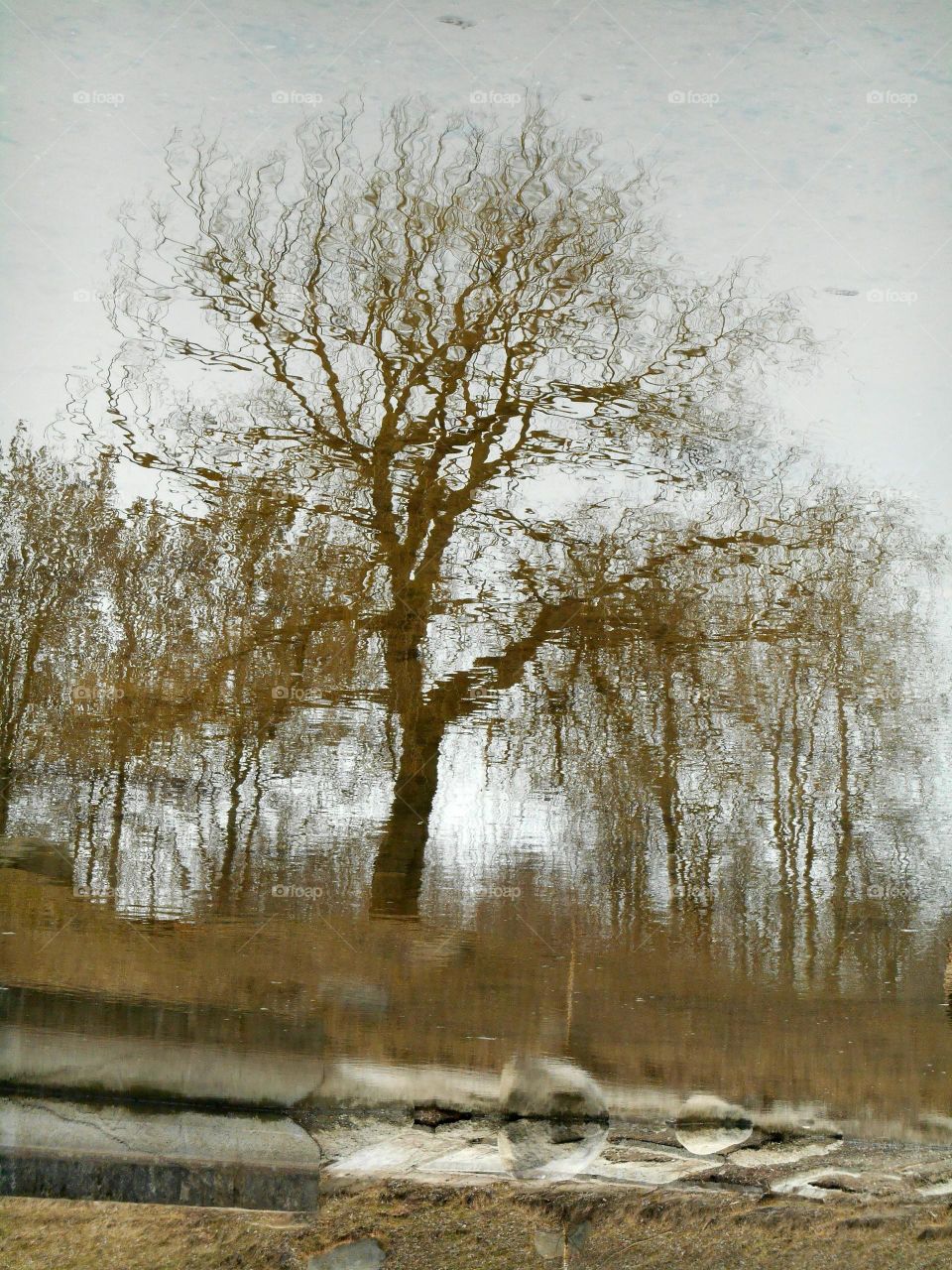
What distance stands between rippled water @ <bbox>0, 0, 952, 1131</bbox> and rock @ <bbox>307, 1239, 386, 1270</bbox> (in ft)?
1.41

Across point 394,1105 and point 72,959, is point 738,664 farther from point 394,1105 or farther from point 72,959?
point 72,959

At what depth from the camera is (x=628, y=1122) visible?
10.3 ft

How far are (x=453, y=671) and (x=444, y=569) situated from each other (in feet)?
0.92

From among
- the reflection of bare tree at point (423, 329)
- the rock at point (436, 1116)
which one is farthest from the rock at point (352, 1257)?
the reflection of bare tree at point (423, 329)

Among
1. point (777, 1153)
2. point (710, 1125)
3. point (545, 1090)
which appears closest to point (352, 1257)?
point (545, 1090)

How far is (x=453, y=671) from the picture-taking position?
2580mm

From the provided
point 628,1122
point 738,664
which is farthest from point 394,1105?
point 738,664

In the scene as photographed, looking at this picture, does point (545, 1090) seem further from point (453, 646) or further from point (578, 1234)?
point (453, 646)

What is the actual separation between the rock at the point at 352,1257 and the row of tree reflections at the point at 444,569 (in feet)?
3.12

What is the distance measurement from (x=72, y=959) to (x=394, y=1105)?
1.08 meters

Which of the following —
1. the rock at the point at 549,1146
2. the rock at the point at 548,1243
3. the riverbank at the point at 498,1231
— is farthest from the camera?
the rock at the point at 549,1146

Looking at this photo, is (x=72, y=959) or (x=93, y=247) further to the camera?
(x=72, y=959)

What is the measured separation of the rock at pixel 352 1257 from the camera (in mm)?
2779

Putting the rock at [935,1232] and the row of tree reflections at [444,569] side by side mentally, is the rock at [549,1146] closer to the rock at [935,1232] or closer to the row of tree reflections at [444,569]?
the row of tree reflections at [444,569]
